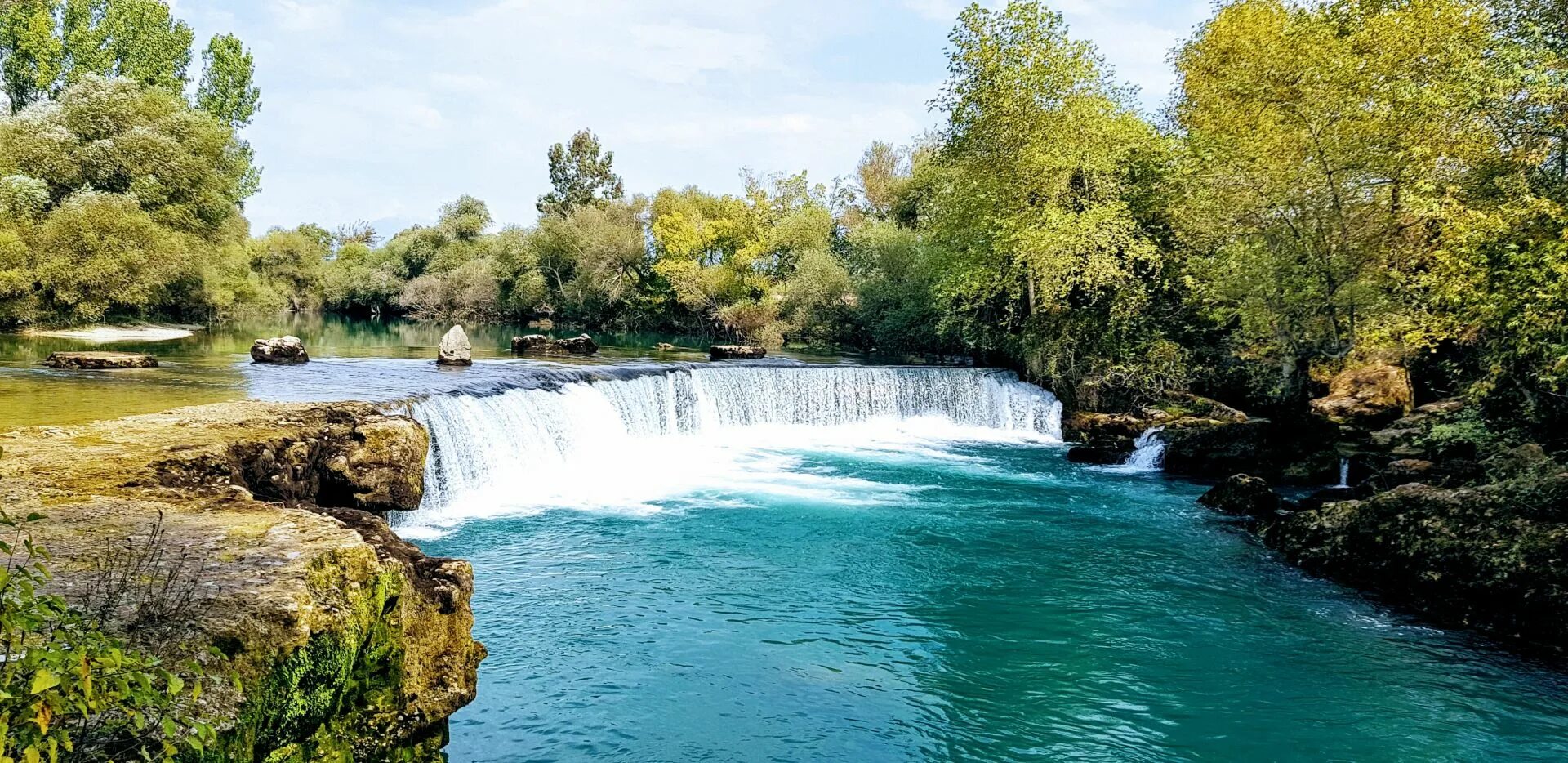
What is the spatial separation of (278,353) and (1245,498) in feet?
67.6

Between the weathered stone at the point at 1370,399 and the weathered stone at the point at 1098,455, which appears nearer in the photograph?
the weathered stone at the point at 1370,399

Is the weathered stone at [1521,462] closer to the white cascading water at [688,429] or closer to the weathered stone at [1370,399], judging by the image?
the weathered stone at [1370,399]

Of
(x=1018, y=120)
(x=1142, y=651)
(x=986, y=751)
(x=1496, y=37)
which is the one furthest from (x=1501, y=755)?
(x=1018, y=120)

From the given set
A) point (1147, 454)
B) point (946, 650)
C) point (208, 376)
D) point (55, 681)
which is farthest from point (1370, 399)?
point (208, 376)

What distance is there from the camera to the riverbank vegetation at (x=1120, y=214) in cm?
1311

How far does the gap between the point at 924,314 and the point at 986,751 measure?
2682 centimetres

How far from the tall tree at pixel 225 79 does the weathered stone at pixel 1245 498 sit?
49.4 meters

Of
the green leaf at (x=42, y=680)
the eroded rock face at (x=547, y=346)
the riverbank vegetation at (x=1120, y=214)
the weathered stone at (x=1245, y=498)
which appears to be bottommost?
the weathered stone at (x=1245, y=498)

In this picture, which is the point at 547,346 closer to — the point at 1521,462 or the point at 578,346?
the point at 578,346

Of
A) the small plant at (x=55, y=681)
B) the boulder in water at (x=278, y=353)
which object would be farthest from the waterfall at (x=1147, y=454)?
the boulder in water at (x=278, y=353)

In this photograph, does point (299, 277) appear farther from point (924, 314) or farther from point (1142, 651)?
point (1142, 651)

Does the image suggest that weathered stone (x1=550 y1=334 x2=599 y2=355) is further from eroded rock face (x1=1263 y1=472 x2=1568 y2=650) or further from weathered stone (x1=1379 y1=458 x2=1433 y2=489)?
eroded rock face (x1=1263 y1=472 x2=1568 y2=650)

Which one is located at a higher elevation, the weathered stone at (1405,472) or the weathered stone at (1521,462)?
the weathered stone at (1521,462)

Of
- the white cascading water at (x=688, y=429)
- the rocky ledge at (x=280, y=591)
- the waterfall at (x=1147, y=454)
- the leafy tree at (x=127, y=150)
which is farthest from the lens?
the leafy tree at (x=127, y=150)
